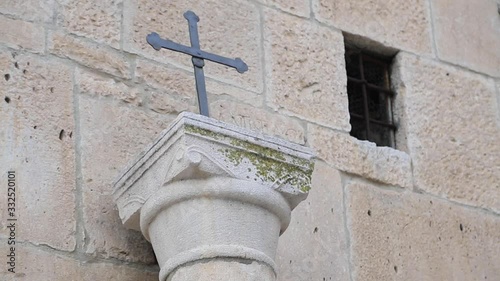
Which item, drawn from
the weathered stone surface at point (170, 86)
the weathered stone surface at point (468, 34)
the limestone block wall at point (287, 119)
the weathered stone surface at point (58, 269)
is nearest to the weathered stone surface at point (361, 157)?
the limestone block wall at point (287, 119)

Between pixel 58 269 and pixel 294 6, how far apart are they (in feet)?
4.61

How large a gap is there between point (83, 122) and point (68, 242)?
1.27 feet

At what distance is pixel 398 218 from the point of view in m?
4.16

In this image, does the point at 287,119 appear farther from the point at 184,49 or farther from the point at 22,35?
the point at 22,35

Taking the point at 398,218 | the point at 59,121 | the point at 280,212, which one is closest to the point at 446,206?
the point at 398,218

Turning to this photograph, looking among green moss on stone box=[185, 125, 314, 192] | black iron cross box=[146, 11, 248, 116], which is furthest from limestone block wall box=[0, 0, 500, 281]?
green moss on stone box=[185, 125, 314, 192]

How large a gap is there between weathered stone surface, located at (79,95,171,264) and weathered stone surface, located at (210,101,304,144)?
218 mm

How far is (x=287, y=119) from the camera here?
4125 mm

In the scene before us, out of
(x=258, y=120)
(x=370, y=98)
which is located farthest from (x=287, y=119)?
(x=370, y=98)

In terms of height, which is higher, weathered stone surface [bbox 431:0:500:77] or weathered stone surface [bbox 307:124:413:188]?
weathered stone surface [bbox 431:0:500:77]

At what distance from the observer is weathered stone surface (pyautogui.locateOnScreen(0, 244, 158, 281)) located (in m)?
3.37

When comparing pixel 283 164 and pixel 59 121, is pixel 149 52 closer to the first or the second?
pixel 59 121

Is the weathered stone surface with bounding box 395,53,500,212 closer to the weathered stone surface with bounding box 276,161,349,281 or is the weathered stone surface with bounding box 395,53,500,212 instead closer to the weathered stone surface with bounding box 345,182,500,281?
the weathered stone surface with bounding box 345,182,500,281

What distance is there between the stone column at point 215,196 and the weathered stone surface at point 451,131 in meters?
1.02
